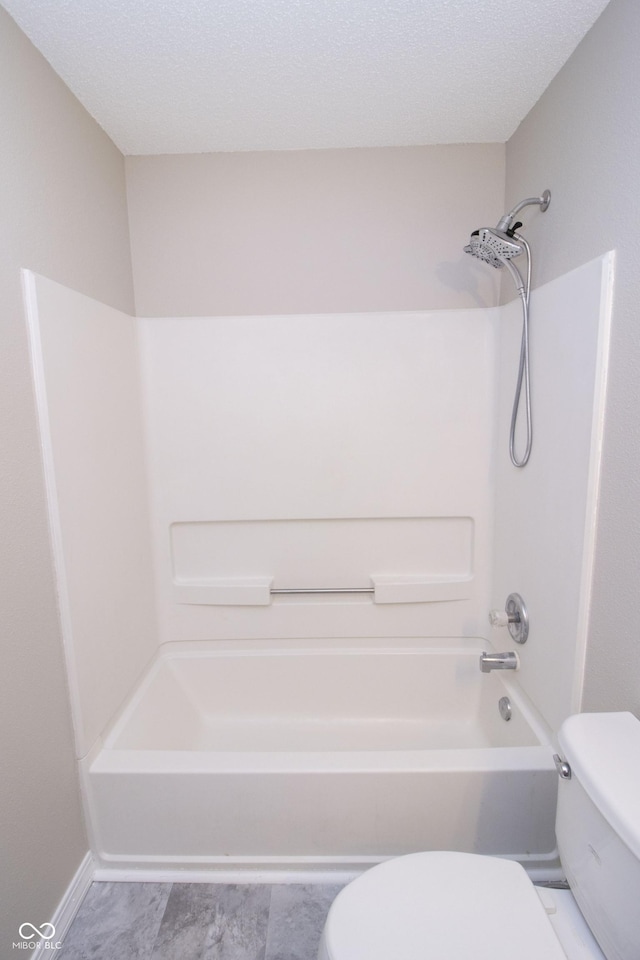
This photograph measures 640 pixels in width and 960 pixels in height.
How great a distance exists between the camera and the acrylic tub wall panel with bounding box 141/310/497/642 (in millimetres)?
1854

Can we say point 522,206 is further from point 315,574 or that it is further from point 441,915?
point 441,915

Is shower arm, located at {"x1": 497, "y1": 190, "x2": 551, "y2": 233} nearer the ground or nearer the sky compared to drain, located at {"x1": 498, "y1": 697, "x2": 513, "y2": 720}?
nearer the sky

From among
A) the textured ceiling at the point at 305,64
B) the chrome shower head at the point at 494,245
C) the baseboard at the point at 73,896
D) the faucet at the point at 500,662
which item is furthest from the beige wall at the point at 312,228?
the baseboard at the point at 73,896

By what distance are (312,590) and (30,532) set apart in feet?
3.69

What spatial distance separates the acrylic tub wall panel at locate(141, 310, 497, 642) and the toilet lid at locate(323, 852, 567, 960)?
1078mm

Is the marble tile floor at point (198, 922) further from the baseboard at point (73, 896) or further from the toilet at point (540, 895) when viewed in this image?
the toilet at point (540, 895)

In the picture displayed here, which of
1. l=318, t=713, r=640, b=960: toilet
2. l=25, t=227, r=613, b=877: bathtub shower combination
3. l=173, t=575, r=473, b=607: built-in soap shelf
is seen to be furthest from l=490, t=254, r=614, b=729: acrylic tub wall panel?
l=318, t=713, r=640, b=960: toilet

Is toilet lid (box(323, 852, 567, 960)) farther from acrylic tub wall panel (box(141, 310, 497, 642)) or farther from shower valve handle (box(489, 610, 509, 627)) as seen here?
acrylic tub wall panel (box(141, 310, 497, 642))

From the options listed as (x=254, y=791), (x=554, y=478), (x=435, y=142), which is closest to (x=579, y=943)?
(x=254, y=791)

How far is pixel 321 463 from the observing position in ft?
6.31

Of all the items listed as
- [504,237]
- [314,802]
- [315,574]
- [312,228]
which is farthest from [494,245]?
[314,802]

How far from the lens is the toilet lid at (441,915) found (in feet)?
2.70

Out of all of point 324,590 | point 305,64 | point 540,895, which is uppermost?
point 305,64

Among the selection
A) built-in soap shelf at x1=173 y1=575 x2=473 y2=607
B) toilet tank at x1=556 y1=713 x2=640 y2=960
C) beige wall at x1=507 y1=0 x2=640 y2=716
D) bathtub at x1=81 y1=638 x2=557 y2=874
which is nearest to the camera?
toilet tank at x1=556 y1=713 x2=640 y2=960
